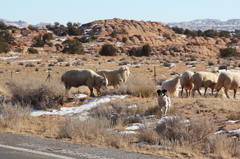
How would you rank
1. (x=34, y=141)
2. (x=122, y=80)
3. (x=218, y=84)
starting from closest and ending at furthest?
(x=34, y=141)
(x=218, y=84)
(x=122, y=80)

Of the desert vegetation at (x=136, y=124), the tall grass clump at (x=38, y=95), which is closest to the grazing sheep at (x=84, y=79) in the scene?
the desert vegetation at (x=136, y=124)

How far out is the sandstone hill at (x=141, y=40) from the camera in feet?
229

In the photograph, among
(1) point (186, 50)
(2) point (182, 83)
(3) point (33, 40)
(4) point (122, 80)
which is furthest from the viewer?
(3) point (33, 40)

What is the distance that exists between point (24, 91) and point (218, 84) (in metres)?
9.13

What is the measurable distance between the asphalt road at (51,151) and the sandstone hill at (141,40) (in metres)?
57.8

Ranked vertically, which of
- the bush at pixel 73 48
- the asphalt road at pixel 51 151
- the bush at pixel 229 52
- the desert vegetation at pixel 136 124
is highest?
the asphalt road at pixel 51 151

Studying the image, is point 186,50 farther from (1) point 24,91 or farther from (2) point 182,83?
(1) point 24,91

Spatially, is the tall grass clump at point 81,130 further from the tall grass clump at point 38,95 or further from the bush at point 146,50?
Answer: the bush at point 146,50

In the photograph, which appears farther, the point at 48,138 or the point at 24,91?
the point at 24,91

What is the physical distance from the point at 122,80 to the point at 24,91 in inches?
256

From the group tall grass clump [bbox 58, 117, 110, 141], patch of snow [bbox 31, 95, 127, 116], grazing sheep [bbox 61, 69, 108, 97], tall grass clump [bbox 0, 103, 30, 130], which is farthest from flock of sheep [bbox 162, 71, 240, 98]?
tall grass clump [bbox 58, 117, 110, 141]

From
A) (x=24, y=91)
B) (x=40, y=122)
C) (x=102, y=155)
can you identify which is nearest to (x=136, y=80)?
(x=24, y=91)

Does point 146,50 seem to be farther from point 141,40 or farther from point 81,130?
point 81,130

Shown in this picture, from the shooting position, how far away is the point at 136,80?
17.4 metres
